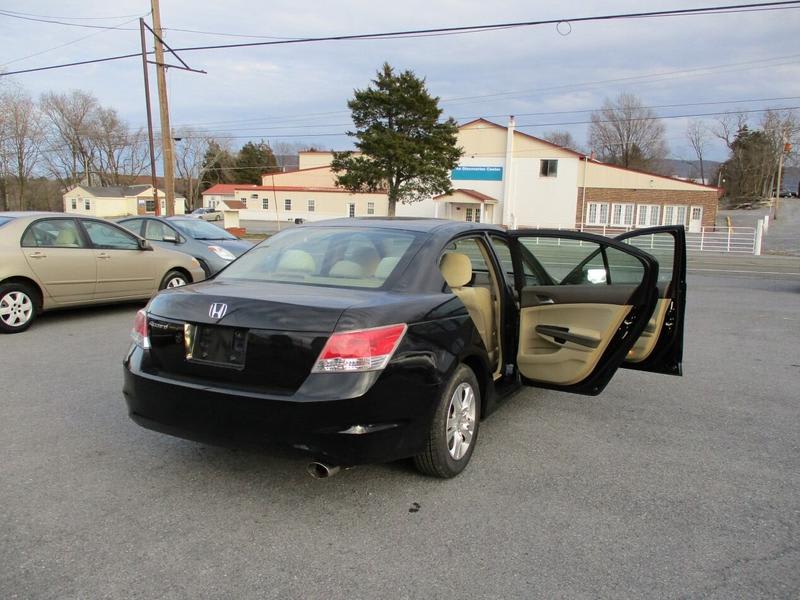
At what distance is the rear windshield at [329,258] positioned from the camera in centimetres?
372

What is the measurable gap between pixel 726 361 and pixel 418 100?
126ft

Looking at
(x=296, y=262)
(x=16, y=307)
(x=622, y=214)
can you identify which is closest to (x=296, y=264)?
(x=296, y=262)

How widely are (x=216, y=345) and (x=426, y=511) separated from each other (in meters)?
1.40

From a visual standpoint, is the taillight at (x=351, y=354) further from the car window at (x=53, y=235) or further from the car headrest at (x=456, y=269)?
the car window at (x=53, y=235)

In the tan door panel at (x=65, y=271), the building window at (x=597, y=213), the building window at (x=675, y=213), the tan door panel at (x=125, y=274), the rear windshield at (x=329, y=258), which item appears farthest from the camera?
the building window at (x=597, y=213)

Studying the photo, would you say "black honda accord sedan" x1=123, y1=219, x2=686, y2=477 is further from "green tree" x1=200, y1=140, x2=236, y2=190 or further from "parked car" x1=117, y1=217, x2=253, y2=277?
"green tree" x1=200, y1=140, x2=236, y2=190

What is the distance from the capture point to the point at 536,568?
108 inches

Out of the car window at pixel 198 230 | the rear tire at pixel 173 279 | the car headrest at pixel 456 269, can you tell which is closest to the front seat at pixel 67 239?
the rear tire at pixel 173 279

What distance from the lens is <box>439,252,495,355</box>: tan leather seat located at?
4.02 m

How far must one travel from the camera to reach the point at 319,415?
2930 millimetres

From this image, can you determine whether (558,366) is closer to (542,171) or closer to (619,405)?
(619,405)

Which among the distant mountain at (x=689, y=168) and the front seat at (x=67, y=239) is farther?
the distant mountain at (x=689, y=168)

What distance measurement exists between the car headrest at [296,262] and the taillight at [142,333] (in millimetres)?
874

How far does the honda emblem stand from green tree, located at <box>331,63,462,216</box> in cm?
3952
